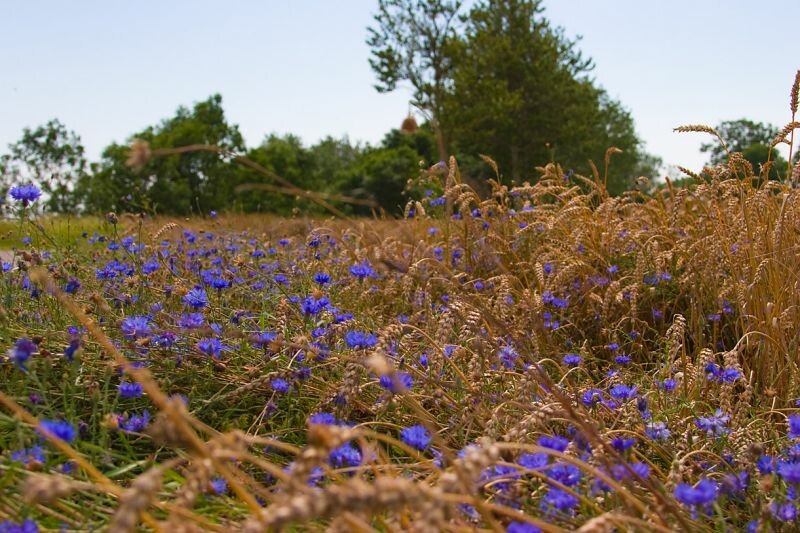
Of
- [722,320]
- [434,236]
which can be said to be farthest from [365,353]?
[434,236]

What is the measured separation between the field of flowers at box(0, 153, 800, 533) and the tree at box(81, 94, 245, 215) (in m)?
19.6

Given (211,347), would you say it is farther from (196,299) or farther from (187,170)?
(187,170)

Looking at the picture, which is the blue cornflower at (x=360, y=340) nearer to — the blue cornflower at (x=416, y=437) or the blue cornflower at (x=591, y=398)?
the blue cornflower at (x=416, y=437)

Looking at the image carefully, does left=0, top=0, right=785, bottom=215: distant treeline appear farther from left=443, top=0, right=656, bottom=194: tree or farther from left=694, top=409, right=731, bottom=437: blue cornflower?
left=694, top=409, right=731, bottom=437: blue cornflower

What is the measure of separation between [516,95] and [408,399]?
21.9 m

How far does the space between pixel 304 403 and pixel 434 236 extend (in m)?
3.01

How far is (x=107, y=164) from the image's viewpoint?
2547 centimetres

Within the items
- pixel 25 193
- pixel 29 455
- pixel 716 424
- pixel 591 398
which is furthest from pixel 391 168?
pixel 29 455

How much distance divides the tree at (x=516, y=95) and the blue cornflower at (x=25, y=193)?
20.4 meters

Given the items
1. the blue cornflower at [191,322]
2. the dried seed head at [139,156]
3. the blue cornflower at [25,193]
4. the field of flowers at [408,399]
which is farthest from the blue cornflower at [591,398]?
the blue cornflower at [25,193]

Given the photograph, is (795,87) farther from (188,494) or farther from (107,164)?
(107,164)

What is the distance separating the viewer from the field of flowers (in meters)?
0.98

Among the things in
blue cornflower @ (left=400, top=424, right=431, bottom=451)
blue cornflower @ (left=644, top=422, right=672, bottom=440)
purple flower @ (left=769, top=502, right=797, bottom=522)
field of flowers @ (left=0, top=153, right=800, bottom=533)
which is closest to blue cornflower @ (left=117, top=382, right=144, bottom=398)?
field of flowers @ (left=0, top=153, right=800, bottom=533)

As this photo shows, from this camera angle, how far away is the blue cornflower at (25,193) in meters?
2.64
